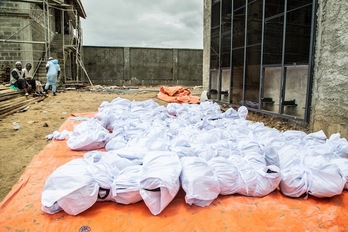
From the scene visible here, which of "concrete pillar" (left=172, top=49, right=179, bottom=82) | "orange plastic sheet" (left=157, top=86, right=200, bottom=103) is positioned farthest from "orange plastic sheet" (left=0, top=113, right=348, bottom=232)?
"concrete pillar" (left=172, top=49, right=179, bottom=82)

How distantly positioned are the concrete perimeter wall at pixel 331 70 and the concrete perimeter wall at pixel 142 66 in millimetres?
15603

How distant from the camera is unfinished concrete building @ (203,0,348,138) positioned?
3.59 metres

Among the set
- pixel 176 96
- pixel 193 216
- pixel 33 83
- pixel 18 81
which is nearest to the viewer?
pixel 193 216

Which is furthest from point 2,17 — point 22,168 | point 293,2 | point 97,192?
point 97,192

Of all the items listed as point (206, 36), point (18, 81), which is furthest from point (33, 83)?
point (206, 36)

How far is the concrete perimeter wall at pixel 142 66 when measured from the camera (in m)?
17.9

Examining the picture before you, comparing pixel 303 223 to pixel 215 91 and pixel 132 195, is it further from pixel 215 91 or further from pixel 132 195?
pixel 215 91

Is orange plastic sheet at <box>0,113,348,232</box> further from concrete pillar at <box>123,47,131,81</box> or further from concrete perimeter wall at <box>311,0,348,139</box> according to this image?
concrete pillar at <box>123,47,131,81</box>

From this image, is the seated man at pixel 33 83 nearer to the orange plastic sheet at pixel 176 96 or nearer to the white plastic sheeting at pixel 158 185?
the orange plastic sheet at pixel 176 96

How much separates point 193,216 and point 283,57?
11.8ft

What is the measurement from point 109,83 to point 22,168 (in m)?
15.8

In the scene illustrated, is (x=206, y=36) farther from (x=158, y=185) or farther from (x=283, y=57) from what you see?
(x=158, y=185)

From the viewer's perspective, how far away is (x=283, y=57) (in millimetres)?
4449

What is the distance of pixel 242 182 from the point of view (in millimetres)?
2090
